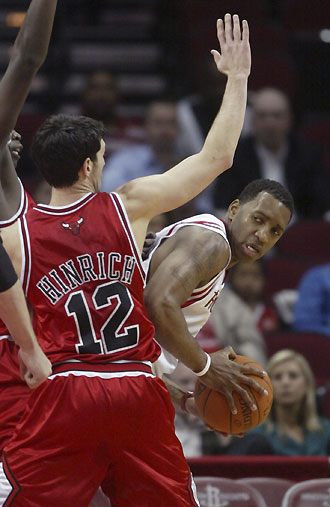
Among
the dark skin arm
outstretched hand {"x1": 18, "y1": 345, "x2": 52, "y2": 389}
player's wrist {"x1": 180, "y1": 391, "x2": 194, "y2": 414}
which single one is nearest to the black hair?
the dark skin arm

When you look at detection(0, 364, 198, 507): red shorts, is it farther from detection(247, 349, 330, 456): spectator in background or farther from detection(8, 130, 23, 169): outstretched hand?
detection(247, 349, 330, 456): spectator in background

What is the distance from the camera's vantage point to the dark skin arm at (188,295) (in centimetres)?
385

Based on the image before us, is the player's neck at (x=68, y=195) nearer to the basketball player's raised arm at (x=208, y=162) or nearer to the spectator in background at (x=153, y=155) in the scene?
the basketball player's raised arm at (x=208, y=162)

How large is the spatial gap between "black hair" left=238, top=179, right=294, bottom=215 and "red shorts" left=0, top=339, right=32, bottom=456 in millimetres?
1310

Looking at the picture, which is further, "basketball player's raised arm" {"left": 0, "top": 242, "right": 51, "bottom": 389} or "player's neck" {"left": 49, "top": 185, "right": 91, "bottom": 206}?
"player's neck" {"left": 49, "top": 185, "right": 91, "bottom": 206}

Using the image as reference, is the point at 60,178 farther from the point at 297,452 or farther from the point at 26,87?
the point at 297,452

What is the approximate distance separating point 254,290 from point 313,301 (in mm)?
448

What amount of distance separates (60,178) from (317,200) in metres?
5.22

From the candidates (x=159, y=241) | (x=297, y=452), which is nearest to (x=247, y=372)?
(x=159, y=241)

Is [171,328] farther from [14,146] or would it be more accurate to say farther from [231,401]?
[14,146]

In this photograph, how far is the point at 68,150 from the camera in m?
3.73

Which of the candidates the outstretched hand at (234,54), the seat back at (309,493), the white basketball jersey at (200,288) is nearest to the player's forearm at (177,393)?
the white basketball jersey at (200,288)

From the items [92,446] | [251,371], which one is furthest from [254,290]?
[92,446]

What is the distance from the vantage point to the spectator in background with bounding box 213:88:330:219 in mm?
8305
